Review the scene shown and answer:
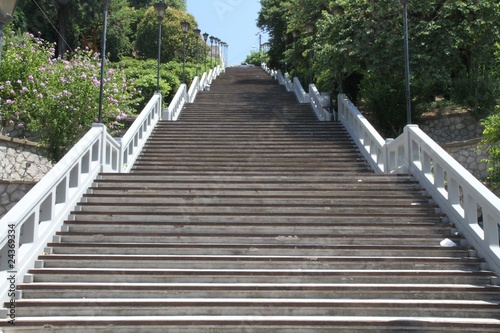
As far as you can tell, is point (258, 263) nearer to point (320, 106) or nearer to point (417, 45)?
point (417, 45)

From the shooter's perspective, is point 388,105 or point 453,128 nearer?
point 453,128

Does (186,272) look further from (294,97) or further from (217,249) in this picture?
(294,97)

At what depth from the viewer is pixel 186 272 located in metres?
6.54

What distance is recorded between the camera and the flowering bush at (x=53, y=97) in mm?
14227

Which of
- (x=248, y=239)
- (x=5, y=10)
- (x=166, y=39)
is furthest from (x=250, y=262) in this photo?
(x=166, y=39)

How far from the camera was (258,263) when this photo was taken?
22.4 feet

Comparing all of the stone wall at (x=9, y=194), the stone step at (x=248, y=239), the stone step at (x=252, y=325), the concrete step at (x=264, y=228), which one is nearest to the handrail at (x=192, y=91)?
the stone wall at (x=9, y=194)

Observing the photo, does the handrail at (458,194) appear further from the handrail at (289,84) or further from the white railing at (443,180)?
the handrail at (289,84)

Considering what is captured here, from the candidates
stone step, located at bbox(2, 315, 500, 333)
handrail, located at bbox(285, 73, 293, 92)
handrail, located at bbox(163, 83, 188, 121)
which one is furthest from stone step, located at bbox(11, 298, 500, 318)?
handrail, located at bbox(285, 73, 293, 92)

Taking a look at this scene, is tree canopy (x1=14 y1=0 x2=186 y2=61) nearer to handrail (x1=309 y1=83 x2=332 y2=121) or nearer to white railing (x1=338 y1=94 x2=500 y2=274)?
handrail (x1=309 y1=83 x2=332 y2=121)

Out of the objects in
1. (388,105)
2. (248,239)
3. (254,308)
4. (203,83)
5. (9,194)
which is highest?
(203,83)

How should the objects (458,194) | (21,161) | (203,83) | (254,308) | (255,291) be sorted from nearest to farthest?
(254,308), (255,291), (458,194), (21,161), (203,83)

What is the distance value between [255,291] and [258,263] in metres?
0.66

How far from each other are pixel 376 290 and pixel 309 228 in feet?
5.46
